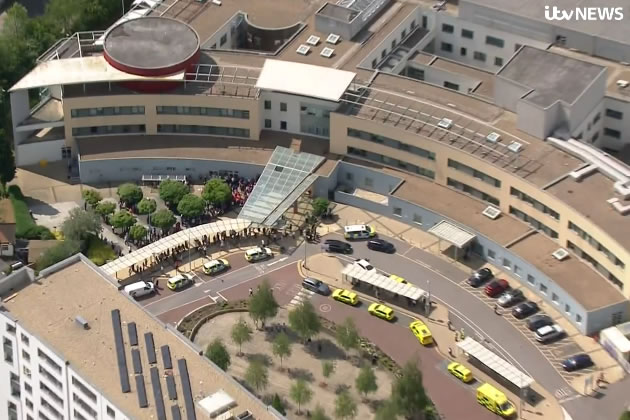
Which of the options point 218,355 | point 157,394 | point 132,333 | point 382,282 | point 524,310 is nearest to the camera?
point 157,394

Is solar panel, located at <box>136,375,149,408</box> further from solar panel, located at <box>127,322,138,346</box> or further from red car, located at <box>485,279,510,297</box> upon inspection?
red car, located at <box>485,279,510,297</box>

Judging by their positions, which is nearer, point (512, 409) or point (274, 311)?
point (512, 409)

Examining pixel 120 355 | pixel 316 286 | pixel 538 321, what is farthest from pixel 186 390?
pixel 538 321

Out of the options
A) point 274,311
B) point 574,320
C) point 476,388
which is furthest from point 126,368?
point 574,320

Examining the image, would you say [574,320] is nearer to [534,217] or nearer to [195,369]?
[534,217]

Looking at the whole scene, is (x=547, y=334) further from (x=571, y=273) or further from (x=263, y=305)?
(x=263, y=305)

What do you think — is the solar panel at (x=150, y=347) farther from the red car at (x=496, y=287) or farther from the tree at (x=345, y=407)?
the red car at (x=496, y=287)
